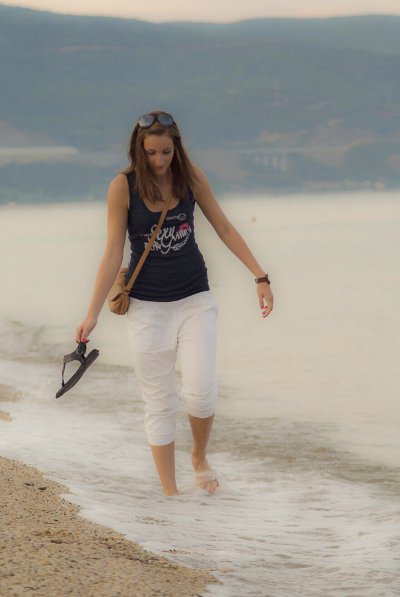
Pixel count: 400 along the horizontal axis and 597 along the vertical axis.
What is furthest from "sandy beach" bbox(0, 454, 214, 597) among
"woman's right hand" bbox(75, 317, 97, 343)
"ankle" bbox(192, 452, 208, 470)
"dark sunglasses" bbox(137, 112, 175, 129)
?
"dark sunglasses" bbox(137, 112, 175, 129)

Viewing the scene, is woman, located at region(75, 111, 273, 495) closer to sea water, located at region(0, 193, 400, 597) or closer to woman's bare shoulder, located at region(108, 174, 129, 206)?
woman's bare shoulder, located at region(108, 174, 129, 206)

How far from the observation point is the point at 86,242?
175ft

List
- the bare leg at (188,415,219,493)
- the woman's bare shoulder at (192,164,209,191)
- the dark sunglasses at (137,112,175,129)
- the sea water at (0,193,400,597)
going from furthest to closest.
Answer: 1. the bare leg at (188,415,219,493)
2. the woman's bare shoulder at (192,164,209,191)
3. the dark sunglasses at (137,112,175,129)
4. the sea water at (0,193,400,597)

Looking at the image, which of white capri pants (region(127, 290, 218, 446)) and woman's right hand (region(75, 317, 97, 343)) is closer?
woman's right hand (region(75, 317, 97, 343))

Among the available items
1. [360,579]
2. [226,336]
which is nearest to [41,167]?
[226,336]

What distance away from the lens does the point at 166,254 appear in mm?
5070

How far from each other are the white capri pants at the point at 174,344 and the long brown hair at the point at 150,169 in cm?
48

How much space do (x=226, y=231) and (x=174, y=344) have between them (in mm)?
559

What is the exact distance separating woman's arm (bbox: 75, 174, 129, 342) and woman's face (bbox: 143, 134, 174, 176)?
0.15m

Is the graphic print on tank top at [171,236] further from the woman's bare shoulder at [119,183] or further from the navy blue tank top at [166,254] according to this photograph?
the woman's bare shoulder at [119,183]

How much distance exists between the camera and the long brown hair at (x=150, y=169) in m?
5.00

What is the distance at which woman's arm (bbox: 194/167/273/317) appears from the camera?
204 inches

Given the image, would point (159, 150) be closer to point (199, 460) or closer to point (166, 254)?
point (166, 254)

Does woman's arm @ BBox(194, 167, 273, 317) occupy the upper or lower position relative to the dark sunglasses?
lower
